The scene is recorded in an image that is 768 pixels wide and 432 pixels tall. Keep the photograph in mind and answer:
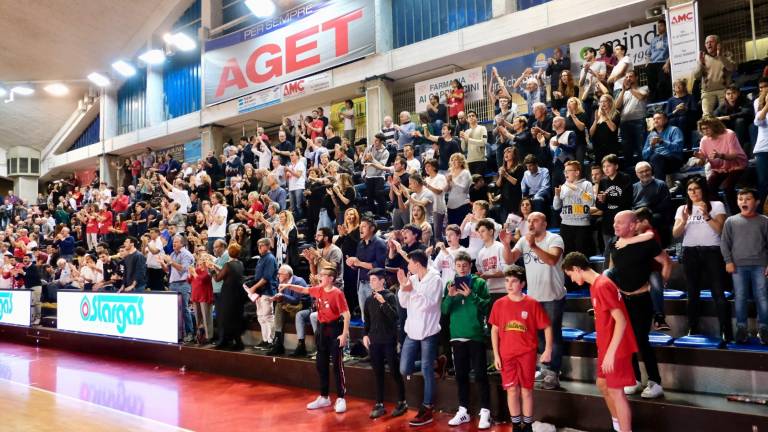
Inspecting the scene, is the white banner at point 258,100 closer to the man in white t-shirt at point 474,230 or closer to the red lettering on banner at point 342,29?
the red lettering on banner at point 342,29

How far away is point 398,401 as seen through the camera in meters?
6.29

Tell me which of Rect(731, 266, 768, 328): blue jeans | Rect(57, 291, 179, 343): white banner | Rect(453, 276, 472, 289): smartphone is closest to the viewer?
Rect(731, 266, 768, 328): blue jeans

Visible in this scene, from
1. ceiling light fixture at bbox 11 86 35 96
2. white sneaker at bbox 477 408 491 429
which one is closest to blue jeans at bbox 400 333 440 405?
white sneaker at bbox 477 408 491 429

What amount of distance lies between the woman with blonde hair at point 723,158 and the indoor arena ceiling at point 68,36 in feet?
65.5

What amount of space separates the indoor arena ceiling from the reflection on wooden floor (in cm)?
1642

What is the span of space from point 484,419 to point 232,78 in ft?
55.9

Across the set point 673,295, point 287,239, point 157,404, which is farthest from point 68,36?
point 673,295

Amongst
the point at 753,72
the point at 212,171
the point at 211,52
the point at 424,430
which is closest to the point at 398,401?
the point at 424,430

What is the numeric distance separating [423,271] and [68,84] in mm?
25437

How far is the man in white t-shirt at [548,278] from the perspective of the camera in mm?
5449

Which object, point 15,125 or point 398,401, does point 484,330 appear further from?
point 15,125

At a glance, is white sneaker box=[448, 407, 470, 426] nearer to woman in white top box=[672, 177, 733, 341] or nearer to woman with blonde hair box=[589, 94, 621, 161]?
woman in white top box=[672, 177, 733, 341]

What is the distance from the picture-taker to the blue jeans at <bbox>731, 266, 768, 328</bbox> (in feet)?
16.7

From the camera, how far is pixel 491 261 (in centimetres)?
627
